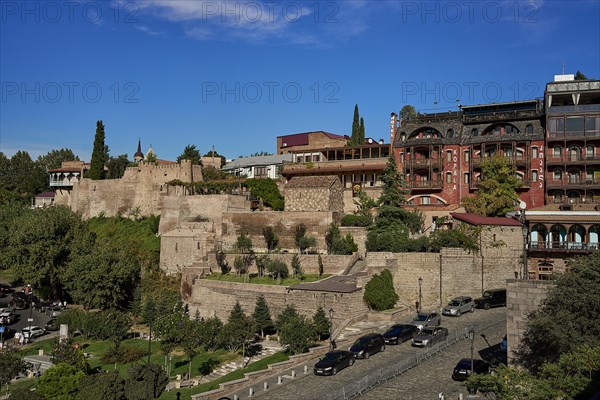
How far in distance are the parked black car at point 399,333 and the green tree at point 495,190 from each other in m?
16.7

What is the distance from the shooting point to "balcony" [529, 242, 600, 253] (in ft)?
111

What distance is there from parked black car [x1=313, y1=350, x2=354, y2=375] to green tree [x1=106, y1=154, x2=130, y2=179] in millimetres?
59119

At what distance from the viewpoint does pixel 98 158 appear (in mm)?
68188

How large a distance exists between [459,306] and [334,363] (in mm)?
11098

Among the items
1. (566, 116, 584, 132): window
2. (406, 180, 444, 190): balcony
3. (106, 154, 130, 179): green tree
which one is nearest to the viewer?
(566, 116, 584, 132): window

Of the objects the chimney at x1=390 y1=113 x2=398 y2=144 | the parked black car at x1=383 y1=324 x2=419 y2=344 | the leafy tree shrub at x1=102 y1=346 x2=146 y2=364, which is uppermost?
the chimney at x1=390 y1=113 x2=398 y2=144

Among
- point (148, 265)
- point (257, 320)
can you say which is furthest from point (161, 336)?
point (148, 265)

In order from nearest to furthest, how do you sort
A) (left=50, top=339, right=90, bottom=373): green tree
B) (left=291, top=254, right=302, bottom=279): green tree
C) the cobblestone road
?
1. the cobblestone road
2. (left=50, top=339, right=90, bottom=373): green tree
3. (left=291, top=254, right=302, bottom=279): green tree

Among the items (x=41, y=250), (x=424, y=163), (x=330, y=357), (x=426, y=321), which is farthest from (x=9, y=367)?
(x=424, y=163)

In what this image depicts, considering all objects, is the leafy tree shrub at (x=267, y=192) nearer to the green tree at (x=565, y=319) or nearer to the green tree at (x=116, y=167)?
the green tree at (x=116, y=167)

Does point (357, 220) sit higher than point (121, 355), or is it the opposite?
point (357, 220)

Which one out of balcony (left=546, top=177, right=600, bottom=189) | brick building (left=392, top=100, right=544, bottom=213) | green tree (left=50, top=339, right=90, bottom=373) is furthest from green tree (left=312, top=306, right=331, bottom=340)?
balcony (left=546, top=177, right=600, bottom=189)

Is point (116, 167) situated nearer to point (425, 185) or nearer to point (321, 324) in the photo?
point (425, 185)

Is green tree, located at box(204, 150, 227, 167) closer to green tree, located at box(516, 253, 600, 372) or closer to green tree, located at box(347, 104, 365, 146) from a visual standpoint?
green tree, located at box(347, 104, 365, 146)
